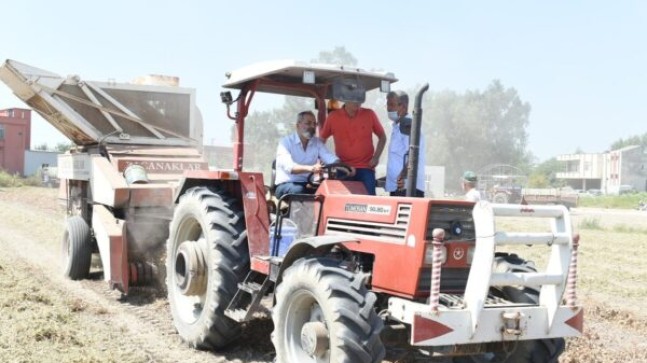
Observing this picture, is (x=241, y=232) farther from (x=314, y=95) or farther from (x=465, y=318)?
(x=465, y=318)

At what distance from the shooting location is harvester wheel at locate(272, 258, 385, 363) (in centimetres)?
376

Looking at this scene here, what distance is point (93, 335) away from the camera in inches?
225

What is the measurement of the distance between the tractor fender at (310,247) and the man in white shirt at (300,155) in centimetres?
78

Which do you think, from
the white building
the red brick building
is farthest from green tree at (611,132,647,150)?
the red brick building

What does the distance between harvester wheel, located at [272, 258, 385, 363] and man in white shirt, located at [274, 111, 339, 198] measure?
995mm

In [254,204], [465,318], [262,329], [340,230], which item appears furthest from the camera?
[262,329]

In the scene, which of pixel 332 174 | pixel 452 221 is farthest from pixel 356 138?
pixel 452 221

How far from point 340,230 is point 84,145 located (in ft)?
20.4

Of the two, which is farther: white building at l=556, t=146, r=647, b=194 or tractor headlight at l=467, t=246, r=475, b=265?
white building at l=556, t=146, r=647, b=194

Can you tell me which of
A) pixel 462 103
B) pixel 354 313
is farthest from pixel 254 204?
pixel 462 103

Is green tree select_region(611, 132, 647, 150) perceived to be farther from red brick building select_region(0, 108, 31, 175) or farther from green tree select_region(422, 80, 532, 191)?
red brick building select_region(0, 108, 31, 175)

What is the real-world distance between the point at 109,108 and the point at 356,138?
17.5 feet

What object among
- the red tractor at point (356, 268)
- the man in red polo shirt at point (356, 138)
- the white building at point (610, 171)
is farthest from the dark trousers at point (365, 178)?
the white building at point (610, 171)

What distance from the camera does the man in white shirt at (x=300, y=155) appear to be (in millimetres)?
5246
